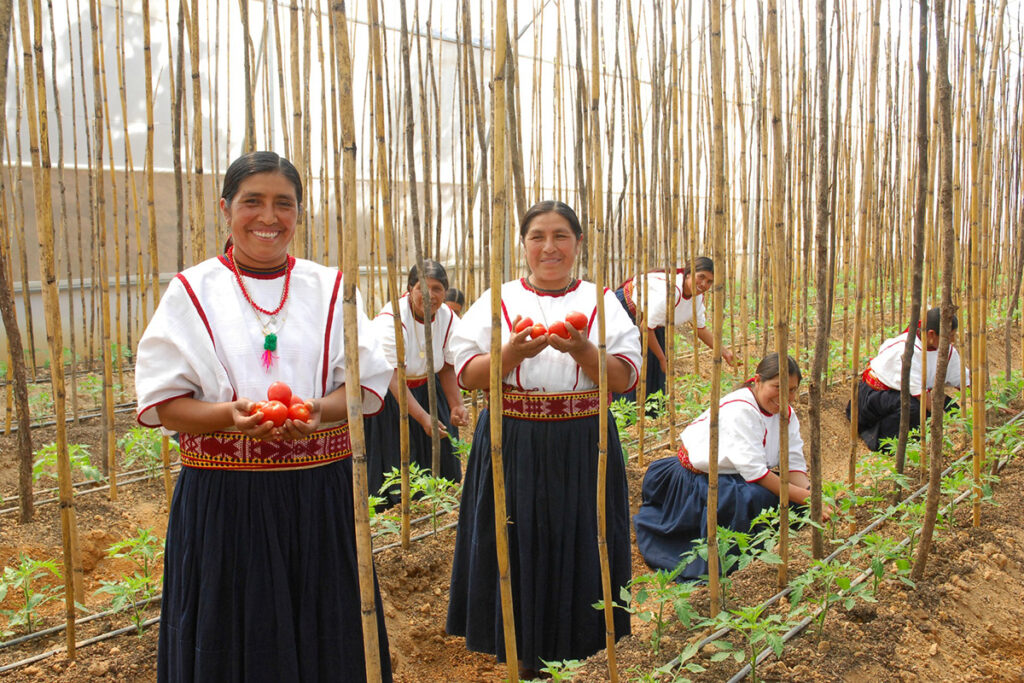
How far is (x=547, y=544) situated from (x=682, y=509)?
996 mm

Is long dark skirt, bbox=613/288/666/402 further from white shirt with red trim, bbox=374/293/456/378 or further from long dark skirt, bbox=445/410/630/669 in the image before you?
long dark skirt, bbox=445/410/630/669

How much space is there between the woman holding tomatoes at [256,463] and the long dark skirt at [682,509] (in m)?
1.51

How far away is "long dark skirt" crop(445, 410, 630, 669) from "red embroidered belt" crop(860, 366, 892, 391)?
2550mm

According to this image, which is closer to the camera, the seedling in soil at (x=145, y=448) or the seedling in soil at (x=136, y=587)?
the seedling in soil at (x=136, y=587)

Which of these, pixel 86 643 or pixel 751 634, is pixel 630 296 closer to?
pixel 751 634

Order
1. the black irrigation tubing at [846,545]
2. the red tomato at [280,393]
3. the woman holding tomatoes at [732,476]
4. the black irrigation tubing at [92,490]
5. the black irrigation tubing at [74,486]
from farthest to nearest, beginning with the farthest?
the black irrigation tubing at [74,486] < the black irrigation tubing at [92,490] < the woman holding tomatoes at [732,476] < the black irrigation tubing at [846,545] < the red tomato at [280,393]

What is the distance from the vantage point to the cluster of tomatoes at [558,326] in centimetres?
148

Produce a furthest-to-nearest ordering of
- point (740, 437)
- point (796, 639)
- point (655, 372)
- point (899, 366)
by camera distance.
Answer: point (655, 372), point (899, 366), point (740, 437), point (796, 639)

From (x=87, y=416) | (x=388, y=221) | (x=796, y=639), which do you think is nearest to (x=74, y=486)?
(x=87, y=416)

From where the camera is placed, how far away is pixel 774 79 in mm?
1502

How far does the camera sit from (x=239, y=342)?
1247 mm

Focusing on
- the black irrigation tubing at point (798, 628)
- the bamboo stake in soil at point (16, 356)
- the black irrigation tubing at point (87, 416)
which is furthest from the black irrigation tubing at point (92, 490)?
the black irrigation tubing at point (798, 628)

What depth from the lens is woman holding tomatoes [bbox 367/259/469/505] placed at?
2764mm

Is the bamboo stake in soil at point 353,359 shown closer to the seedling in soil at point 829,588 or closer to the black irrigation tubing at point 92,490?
the seedling in soil at point 829,588
